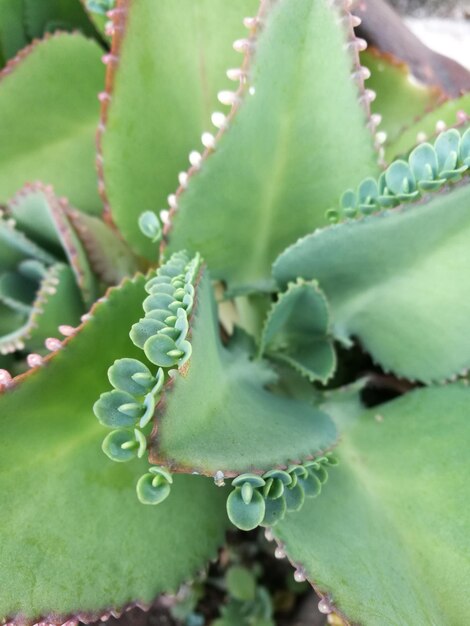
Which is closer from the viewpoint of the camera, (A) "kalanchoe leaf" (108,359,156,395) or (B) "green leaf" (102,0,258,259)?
(A) "kalanchoe leaf" (108,359,156,395)

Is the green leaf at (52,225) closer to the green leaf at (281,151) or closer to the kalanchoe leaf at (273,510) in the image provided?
the green leaf at (281,151)

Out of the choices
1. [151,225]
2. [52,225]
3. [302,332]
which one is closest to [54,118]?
[52,225]

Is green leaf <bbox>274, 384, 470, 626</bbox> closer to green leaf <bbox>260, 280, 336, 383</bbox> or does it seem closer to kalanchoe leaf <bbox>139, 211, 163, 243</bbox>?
green leaf <bbox>260, 280, 336, 383</bbox>

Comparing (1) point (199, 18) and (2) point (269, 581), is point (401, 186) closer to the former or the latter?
(1) point (199, 18)

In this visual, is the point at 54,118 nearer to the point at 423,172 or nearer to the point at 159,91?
the point at 159,91

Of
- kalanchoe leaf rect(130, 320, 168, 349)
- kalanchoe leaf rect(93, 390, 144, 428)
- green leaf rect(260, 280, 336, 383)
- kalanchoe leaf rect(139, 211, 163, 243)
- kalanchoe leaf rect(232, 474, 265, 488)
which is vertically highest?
kalanchoe leaf rect(130, 320, 168, 349)

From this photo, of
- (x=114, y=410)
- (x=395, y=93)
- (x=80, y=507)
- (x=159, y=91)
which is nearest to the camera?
(x=114, y=410)

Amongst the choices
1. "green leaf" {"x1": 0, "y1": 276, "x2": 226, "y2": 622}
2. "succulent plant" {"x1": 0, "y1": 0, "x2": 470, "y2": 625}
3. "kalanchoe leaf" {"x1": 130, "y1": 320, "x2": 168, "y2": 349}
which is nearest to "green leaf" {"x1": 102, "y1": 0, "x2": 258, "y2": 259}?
"succulent plant" {"x1": 0, "y1": 0, "x2": 470, "y2": 625}

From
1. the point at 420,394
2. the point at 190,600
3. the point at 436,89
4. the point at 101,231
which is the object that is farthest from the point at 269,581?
the point at 436,89
